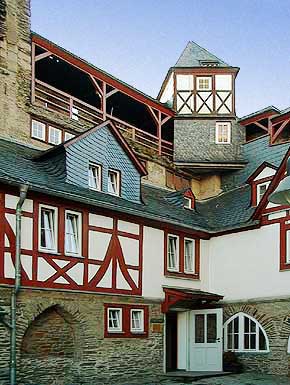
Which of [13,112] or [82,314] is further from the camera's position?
[13,112]

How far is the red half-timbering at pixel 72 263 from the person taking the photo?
53.0 ft

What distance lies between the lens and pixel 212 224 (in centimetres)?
2347

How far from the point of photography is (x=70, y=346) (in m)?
17.5

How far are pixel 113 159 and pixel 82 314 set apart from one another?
5.52 metres

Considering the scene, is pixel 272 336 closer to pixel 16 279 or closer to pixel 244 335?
pixel 244 335

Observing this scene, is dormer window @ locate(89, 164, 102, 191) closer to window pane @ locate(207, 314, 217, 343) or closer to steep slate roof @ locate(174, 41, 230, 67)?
window pane @ locate(207, 314, 217, 343)

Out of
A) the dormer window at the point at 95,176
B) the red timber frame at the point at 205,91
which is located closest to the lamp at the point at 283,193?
the dormer window at the point at 95,176

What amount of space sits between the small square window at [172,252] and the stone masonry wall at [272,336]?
2.80 metres

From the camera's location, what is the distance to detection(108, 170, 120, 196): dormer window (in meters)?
20.8

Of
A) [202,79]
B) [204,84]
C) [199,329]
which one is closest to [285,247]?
[199,329]

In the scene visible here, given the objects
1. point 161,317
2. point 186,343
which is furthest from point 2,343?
point 186,343

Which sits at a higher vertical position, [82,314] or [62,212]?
[62,212]

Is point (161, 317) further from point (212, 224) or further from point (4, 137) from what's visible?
point (4, 137)

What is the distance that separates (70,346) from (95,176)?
5491 mm
